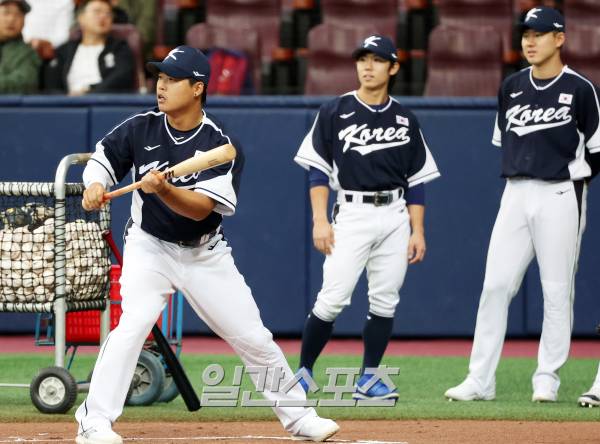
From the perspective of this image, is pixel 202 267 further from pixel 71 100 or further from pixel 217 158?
pixel 71 100

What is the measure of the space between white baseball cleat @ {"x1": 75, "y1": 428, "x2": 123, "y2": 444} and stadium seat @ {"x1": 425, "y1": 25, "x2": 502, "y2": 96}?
5790 millimetres

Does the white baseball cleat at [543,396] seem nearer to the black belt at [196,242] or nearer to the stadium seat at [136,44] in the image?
the black belt at [196,242]

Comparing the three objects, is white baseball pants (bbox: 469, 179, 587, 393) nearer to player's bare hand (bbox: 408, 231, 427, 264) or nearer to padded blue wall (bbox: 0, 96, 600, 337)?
player's bare hand (bbox: 408, 231, 427, 264)

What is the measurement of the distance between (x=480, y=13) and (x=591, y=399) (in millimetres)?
5164

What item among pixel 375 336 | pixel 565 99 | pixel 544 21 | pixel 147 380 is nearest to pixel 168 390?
pixel 147 380

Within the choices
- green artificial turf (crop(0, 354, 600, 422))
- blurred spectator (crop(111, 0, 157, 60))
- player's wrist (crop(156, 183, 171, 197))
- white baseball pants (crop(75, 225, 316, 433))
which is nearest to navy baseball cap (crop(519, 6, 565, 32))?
green artificial turf (crop(0, 354, 600, 422))

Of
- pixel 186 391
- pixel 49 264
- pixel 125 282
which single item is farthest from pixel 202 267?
pixel 49 264

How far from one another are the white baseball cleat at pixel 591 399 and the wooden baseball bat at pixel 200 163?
2543 millimetres

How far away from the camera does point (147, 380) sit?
20.3 feet

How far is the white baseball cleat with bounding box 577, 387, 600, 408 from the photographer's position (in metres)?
6.30

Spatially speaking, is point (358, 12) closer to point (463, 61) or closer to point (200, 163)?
point (463, 61)

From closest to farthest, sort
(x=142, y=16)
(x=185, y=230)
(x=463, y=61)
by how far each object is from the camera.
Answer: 1. (x=185, y=230)
2. (x=463, y=61)
3. (x=142, y=16)

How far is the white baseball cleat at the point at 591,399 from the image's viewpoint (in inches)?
248

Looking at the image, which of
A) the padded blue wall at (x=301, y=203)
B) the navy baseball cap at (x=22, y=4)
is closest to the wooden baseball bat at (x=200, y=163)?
the padded blue wall at (x=301, y=203)
